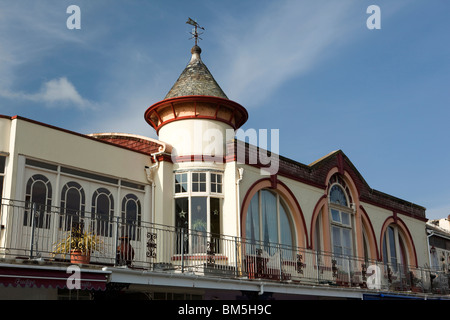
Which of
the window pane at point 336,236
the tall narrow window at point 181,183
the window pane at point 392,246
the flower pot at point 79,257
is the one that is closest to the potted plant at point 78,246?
the flower pot at point 79,257

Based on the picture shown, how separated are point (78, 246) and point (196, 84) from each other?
24.9 feet

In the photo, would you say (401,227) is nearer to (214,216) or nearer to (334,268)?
(334,268)

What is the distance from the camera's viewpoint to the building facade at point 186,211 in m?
13.3

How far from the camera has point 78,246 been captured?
12.7m

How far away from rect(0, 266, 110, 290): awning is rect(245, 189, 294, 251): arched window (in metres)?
6.64

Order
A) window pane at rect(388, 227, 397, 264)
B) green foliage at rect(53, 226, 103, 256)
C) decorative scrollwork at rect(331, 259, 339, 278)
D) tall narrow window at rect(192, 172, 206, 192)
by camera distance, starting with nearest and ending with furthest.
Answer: green foliage at rect(53, 226, 103, 256) → tall narrow window at rect(192, 172, 206, 192) → decorative scrollwork at rect(331, 259, 339, 278) → window pane at rect(388, 227, 397, 264)

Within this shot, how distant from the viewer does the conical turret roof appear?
59.9 ft

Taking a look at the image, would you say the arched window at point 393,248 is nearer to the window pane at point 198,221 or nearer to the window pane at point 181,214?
the window pane at point 198,221

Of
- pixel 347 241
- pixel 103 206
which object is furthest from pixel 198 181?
pixel 347 241

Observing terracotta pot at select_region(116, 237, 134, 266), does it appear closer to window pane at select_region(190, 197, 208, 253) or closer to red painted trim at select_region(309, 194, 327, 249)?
window pane at select_region(190, 197, 208, 253)

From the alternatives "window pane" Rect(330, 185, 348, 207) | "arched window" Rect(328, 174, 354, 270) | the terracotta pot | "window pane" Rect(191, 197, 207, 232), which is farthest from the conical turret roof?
"arched window" Rect(328, 174, 354, 270)

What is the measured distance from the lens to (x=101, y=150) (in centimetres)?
1588
